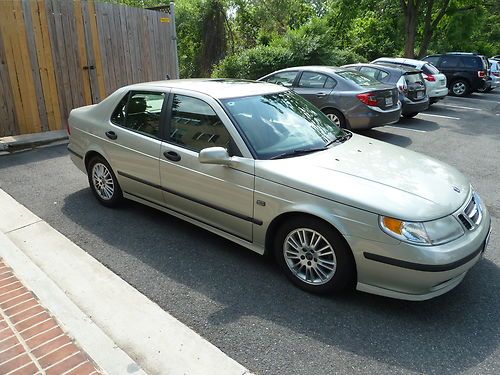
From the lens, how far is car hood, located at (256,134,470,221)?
9.87ft

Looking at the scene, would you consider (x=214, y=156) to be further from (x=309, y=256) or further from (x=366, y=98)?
(x=366, y=98)

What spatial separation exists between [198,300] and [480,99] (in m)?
17.1

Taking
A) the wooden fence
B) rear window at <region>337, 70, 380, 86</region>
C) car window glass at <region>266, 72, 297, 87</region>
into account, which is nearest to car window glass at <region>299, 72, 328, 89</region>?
car window glass at <region>266, 72, 297, 87</region>

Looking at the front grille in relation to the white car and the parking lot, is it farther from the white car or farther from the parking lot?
the white car

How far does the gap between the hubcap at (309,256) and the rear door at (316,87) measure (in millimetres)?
5762

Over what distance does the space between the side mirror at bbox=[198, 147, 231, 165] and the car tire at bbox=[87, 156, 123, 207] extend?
1748 mm

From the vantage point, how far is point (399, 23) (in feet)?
88.9

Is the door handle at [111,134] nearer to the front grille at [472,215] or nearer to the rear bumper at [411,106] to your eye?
the front grille at [472,215]

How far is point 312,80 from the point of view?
8.98 meters

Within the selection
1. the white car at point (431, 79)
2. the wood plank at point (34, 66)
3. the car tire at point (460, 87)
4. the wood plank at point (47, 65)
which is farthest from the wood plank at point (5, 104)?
the car tire at point (460, 87)

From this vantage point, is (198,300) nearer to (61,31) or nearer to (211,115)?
(211,115)

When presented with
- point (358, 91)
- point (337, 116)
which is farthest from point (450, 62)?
point (337, 116)

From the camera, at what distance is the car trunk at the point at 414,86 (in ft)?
34.4

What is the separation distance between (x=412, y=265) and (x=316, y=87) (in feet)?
21.6
